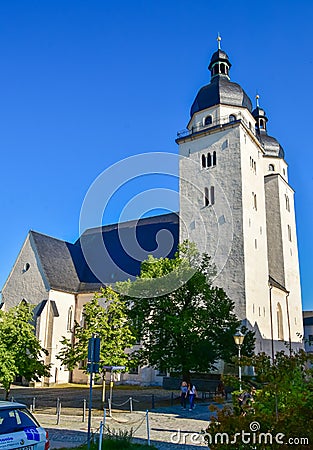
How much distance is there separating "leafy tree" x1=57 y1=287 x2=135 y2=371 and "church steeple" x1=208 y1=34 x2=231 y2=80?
2397cm

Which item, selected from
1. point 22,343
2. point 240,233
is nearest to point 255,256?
point 240,233

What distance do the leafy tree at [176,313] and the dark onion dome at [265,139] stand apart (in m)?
26.0

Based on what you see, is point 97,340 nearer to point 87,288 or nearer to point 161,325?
point 161,325

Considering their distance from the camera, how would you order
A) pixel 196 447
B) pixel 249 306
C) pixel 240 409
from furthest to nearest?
pixel 249 306, pixel 196 447, pixel 240 409

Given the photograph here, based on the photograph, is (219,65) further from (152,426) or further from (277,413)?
(277,413)

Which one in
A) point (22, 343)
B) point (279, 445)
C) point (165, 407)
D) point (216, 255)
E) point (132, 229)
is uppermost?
point (132, 229)

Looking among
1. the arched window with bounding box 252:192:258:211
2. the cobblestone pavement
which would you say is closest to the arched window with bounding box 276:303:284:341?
the arched window with bounding box 252:192:258:211

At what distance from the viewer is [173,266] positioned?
23609 millimetres

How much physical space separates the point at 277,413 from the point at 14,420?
4208 mm

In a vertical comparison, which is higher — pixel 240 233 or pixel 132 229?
pixel 132 229

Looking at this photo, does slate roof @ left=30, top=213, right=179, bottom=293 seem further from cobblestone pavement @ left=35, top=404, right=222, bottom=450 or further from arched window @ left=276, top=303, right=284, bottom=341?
cobblestone pavement @ left=35, top=404, right=222, bottom=450

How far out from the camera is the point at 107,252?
41875 millimetres

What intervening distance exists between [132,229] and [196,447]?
32.1m

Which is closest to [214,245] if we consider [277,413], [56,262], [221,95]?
[221,95]
